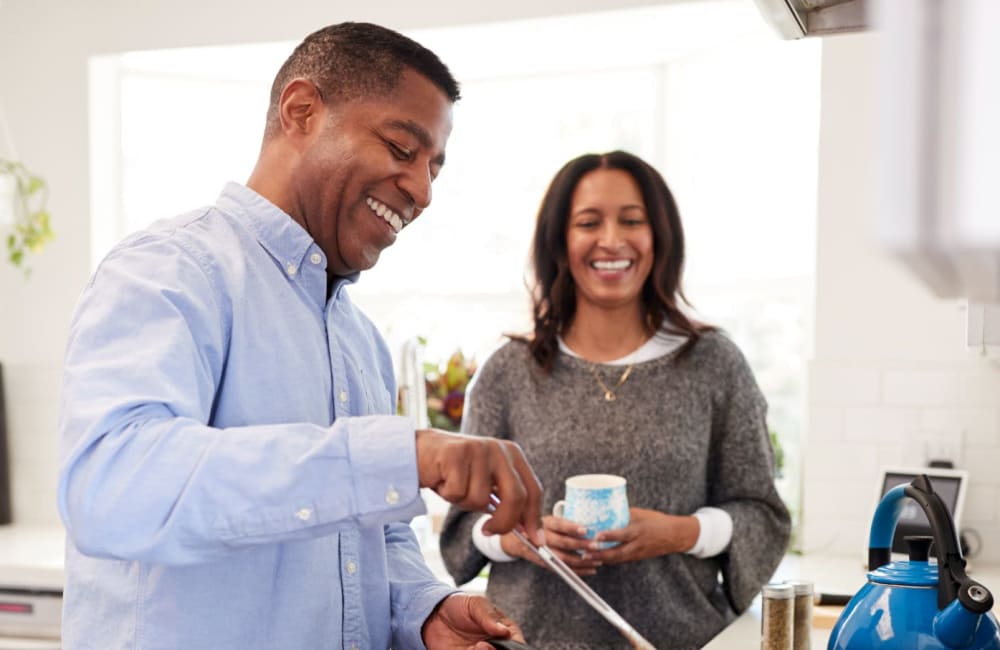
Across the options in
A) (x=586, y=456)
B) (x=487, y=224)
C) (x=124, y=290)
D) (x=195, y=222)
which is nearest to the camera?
(x=124, y=290)

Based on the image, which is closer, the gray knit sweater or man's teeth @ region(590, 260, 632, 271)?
the gray knit sweater

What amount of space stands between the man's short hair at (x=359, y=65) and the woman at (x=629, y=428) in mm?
929

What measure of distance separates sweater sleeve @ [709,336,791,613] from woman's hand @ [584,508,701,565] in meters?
0.13

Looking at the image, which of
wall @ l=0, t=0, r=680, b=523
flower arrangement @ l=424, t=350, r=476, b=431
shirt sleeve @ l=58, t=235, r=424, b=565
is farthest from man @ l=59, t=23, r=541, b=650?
wall @ l=0, t=0, r=680, b=523


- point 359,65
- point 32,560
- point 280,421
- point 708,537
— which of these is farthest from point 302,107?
point 32,560

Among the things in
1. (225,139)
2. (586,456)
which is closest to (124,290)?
(586,456)

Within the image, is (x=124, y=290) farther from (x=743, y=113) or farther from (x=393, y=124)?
(x=743, y=113)

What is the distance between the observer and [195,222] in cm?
130

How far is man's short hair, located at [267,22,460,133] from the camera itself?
1361 millimetres

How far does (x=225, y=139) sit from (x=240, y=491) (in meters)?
3.22

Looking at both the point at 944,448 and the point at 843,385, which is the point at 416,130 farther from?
the point at 944,448

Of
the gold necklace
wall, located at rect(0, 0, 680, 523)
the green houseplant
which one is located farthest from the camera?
wall, located at rect(0, 0, 680, 523)

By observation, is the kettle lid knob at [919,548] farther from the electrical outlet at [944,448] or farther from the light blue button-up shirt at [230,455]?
the electrical outlet at [944,448]

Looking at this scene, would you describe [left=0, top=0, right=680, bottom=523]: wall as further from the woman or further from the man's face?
the man's face
